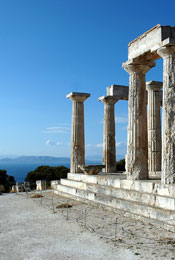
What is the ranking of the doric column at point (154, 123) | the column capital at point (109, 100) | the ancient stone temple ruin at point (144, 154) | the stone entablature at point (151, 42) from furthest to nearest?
1. the column capital at point (109, 100)
2. the doric column at point (154, 123)
3. the stone entablature at point (151, 42)
4. the ancient stone temple ruin at point (144, 154)

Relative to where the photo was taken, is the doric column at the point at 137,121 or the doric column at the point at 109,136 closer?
the doric column at the point at 137,121

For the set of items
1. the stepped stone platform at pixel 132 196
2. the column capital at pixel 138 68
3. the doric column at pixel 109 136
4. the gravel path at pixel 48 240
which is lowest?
the gravel path at pixel 48 240

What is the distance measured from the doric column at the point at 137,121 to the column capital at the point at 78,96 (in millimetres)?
8393

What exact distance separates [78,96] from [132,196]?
11658 millimetres

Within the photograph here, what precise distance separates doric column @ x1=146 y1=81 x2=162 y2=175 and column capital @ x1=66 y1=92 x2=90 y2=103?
199 inches

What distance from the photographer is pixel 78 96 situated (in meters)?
24.2

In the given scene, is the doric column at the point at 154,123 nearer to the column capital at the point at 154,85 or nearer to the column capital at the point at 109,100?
the column capital at the point at 154,85

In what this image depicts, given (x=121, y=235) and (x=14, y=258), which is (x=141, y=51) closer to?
(x=121, y=235)

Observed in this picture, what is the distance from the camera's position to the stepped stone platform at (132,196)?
12211 mm

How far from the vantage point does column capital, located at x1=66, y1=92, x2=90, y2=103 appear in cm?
2413

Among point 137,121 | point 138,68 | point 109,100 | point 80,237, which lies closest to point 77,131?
point 109,100

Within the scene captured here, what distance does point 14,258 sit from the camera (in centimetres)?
901

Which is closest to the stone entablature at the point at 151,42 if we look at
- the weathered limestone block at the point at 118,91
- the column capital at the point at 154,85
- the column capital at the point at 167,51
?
the column capital at the point at 167,51

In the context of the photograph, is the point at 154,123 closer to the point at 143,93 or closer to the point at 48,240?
the point at 143,93
